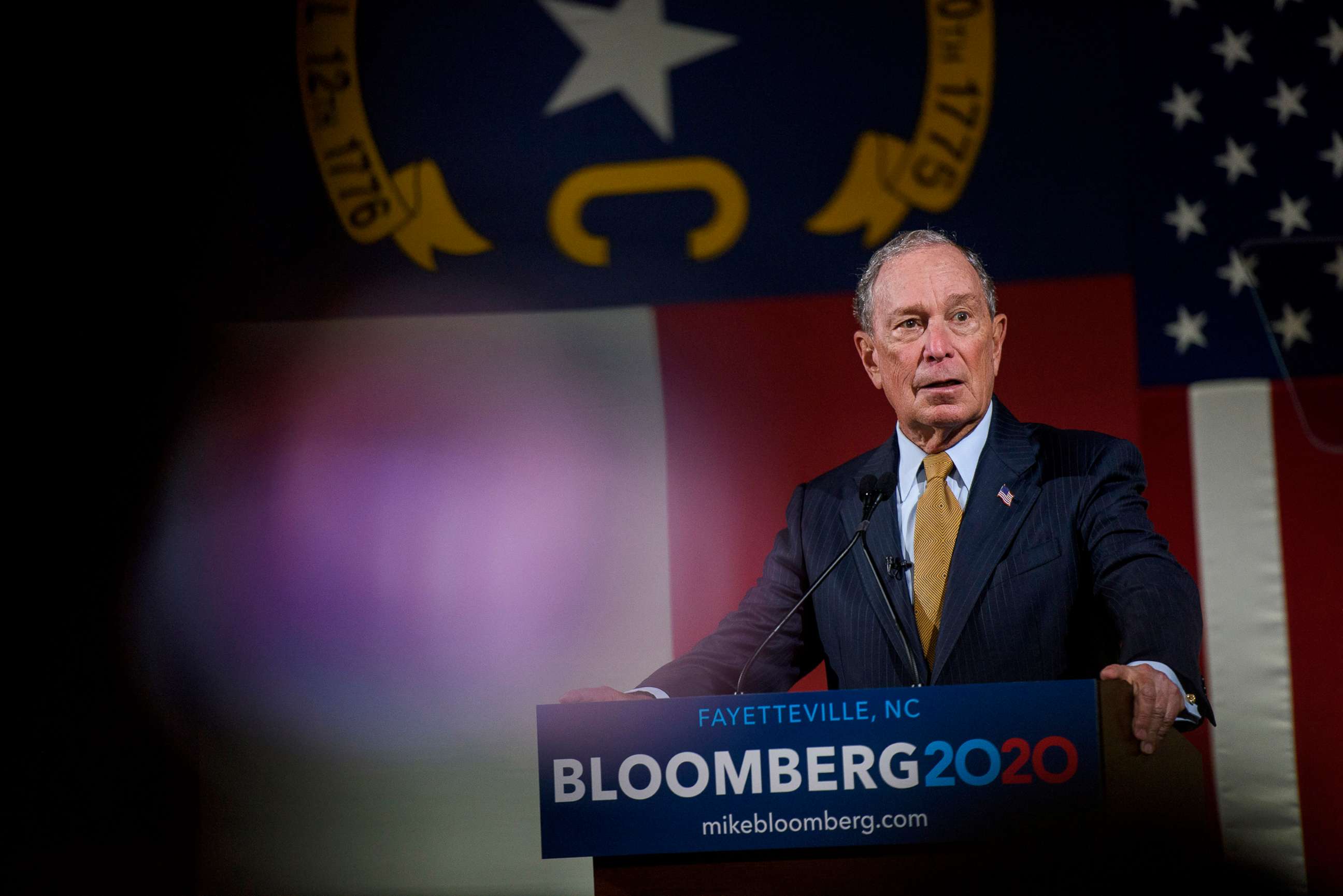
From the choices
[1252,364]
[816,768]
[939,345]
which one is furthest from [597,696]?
[1252,364]

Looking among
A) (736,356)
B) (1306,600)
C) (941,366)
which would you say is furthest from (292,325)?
(1306,600)

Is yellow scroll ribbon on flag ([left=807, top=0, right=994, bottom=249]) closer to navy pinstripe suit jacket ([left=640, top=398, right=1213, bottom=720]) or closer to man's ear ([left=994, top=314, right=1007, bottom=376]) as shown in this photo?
man's ear ([left=994, top=314, right=1007, bottom=376])

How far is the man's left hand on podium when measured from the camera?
1.34 metres

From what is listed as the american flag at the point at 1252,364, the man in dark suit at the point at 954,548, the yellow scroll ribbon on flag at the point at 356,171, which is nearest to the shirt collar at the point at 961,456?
the man in dark suit at the point at 954,548

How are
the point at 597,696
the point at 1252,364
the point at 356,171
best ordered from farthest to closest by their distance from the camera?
the point at 356,171 < the point at 1252,364 < the point at 597,696

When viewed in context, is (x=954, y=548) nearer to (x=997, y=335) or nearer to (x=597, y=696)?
(x=997, y=335)

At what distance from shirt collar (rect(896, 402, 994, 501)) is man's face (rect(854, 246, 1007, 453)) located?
2 centimetres

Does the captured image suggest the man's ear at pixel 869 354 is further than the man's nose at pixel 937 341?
Yes

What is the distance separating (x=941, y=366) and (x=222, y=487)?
7.00ft

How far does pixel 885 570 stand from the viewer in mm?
2029

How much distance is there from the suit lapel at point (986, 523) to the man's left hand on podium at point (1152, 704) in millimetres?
590

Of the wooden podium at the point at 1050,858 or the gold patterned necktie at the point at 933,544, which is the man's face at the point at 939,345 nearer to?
the gold patterned necktie at the point at 933,544

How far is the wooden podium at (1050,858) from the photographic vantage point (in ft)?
4.24

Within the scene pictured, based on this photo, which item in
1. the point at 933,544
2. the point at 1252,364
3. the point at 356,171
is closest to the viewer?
the point at 933,544
